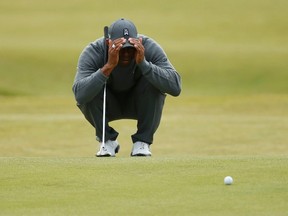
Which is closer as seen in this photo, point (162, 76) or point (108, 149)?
point (162, 76)

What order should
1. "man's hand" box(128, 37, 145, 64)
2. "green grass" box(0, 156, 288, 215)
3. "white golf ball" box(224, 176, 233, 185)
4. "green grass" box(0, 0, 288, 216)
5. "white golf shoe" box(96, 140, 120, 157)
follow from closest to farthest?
"green grass" box(0, 156, 288, 215) → "green grass" box(0, 0, 288, 216) → "white golf ball" box(224, 176, 233, 185) → "man's hand" box(128, 37, 145, 64) → "white golf shoe" box(96, 140, 120, 157)

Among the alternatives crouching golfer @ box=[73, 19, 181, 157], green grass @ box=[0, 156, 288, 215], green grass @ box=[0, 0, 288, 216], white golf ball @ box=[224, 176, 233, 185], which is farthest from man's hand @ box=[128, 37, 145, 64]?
white golf ball @ box=[224, 176, 233, 185]

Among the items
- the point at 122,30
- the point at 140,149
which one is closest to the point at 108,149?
the point at 140,149

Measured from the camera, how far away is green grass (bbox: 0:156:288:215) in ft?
18.5

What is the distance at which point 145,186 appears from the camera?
635 centimetres

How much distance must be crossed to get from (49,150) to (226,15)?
26.1m

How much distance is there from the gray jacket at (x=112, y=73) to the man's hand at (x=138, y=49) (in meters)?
0.05

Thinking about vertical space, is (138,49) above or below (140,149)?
above

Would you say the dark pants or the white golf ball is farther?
the dark pants

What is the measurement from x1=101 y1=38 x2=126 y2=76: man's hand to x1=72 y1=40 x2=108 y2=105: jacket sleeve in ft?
0.18

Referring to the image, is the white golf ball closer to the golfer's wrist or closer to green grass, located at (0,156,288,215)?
green grass, located at (0,156,288,215)

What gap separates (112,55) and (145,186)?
2.33 metres

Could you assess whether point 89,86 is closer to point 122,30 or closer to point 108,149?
point 122,30

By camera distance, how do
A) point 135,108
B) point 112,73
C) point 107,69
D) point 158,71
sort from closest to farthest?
point 107,69 → point 158,71 → point 112,73 → point 135,108
